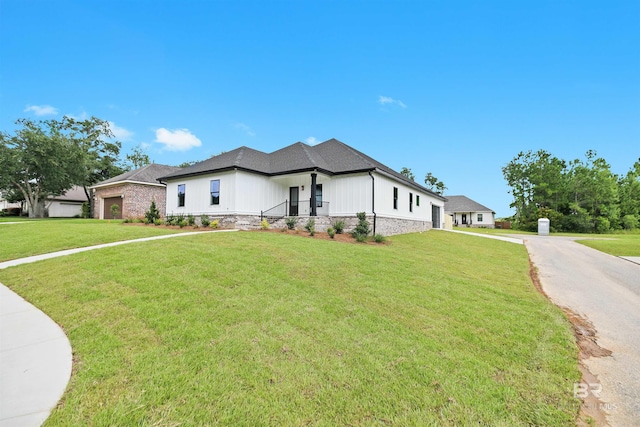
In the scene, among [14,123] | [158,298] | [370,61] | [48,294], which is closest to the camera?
[158,298]

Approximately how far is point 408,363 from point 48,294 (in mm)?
6187

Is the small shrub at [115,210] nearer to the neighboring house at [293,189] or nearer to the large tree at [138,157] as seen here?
the neighboring house at [293,189]

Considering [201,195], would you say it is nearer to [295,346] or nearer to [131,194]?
[131,194]

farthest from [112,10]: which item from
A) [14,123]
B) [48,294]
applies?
[14,123]

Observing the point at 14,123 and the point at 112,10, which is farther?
the point at 14,123

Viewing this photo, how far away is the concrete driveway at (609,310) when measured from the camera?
2.84m

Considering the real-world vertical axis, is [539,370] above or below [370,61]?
below

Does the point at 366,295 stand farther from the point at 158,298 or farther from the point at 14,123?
the point at 14,123

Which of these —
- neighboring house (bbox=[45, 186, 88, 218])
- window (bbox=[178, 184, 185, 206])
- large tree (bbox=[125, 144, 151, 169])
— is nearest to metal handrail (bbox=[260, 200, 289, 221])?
window (bbox=[178, 184, 185, 206])

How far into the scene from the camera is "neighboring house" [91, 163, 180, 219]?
24.5 m

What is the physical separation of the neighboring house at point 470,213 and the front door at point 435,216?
22.1 meters

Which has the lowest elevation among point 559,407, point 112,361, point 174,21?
point 559,407

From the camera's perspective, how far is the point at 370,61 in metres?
16.5

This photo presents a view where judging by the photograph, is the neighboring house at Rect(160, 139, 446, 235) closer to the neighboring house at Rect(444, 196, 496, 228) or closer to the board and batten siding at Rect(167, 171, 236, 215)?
the board and batten siding at Rect(167, 171, 236, 215)
